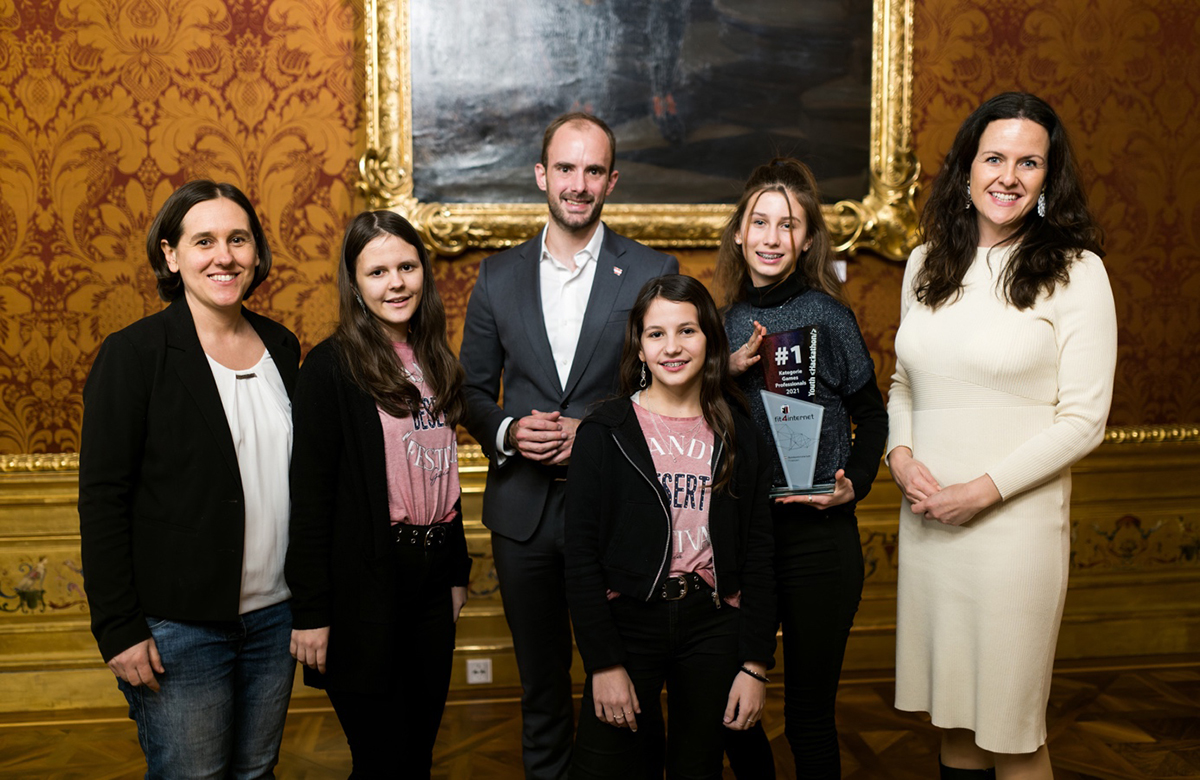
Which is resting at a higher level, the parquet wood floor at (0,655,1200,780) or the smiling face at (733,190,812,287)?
the smiling face at (733,190,812,287)

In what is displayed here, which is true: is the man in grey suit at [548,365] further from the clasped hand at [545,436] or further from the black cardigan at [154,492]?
the black cardigan at [154,492]

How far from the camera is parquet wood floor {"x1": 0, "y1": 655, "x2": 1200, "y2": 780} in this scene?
2.79 metres

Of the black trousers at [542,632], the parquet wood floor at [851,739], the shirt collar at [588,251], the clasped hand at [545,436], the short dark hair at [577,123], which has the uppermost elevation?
the short dark hair at [577,123]

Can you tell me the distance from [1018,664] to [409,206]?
2519mm

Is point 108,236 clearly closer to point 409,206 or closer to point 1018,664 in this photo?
point 409,206

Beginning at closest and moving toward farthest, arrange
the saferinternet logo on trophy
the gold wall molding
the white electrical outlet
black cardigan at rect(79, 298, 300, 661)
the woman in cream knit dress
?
black cardigan at rect(79, 298, 300, 661)
the woman in cream knit dress
the saferinternet logo on trophy
the white electrical outlet
the gold wall molding

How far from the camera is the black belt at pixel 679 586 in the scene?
5.74 feet

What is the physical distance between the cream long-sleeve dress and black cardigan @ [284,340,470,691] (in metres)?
1.21

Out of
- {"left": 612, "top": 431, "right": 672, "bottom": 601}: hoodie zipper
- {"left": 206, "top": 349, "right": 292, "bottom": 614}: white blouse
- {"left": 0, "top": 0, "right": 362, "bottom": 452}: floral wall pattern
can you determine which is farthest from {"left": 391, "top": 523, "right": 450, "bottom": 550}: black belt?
{"left": 0, "top": 0, "right": 362, "bottom": 452}: floral wall pattern

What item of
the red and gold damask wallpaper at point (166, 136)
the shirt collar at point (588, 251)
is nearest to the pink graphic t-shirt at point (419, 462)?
the shirt collar at point (588, 251)

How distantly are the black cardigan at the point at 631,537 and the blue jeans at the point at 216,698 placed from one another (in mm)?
617

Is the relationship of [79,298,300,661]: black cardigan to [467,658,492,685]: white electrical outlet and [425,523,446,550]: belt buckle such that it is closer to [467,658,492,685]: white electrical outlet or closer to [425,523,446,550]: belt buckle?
[425,523,446,550]: belt buckle

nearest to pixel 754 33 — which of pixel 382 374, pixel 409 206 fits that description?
pixel 409 206

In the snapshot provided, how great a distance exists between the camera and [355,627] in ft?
5.70
